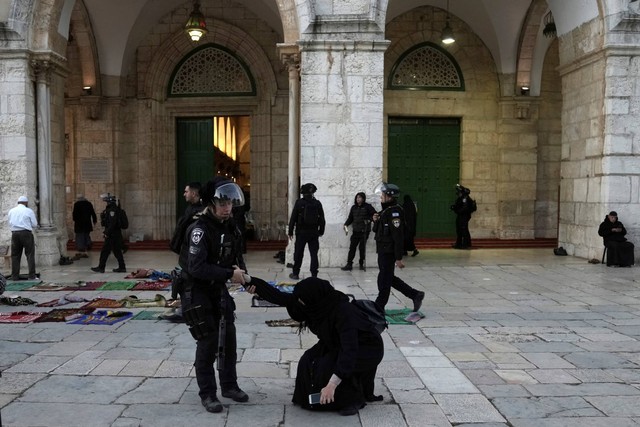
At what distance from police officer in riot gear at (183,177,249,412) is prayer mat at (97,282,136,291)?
5.32 metres

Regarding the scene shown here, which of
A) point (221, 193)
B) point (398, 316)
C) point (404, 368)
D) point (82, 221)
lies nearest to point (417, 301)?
point (398, 316)

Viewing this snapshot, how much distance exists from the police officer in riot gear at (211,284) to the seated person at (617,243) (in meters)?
9.47

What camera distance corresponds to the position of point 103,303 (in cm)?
762

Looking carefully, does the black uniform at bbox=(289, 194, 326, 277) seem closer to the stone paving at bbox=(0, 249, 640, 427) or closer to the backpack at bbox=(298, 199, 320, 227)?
the backpack at bbox=(298, 199, 320, 227)

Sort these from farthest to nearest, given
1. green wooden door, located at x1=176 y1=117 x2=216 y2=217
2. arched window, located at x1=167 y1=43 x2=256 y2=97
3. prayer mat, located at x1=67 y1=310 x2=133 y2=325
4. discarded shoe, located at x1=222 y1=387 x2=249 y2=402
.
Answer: green wooden door, located at x1=176 y1=117 x2=216 y2=217 < arched window, located at x1=167 y1=43 x2=256 y2=97 < prayer mat, located at x1=67 y1=310 x2=133 y2=325 < discarded shoe, located at x1=222 y1=387 x2=249 y2=402

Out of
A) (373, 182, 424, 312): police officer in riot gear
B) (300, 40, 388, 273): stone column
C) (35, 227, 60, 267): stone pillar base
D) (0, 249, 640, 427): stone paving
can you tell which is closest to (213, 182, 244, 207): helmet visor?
(0, 249, 640, 427): stone paving

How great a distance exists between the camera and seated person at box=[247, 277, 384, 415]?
3735 millimetres

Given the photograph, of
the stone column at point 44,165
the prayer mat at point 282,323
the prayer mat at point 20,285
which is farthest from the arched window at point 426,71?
the prayer mat at point 282,323

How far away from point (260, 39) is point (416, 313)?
1123 centimetres

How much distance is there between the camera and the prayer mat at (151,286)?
8.81 metres

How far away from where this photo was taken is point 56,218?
11734 millimetres

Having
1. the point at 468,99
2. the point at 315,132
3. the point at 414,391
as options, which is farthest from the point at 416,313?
the point at 468,99

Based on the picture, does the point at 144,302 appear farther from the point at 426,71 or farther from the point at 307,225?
the point at 426,71

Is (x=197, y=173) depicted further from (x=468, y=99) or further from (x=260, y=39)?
(x=468, y=99)
